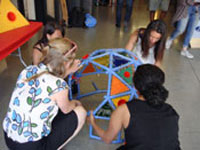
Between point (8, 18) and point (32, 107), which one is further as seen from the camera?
point (8, 18)

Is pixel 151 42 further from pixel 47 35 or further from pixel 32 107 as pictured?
pixel 32 107

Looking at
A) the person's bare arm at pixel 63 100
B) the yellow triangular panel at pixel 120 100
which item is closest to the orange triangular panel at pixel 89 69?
the yellow triangular panel at pixel 120 100

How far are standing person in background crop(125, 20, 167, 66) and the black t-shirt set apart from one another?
113cm

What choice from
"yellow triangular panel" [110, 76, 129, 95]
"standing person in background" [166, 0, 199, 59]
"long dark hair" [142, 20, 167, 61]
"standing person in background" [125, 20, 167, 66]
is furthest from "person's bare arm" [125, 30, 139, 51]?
"standing person in background" [166, 0, 199, 59]

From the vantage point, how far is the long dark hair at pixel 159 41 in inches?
83.9

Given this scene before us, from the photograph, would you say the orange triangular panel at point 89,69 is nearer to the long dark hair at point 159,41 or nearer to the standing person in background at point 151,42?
the standing person in background at point 151,42

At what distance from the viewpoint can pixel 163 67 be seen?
11.0 ft

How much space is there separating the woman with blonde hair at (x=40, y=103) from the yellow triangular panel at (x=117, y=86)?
1.53ft

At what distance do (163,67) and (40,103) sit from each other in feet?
8.04

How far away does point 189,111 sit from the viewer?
2.40 metres

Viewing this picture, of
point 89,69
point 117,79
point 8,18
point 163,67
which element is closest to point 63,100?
point 117,79

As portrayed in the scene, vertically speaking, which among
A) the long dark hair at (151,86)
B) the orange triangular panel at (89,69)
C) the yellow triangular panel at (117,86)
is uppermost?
the long dark hair at (151,86)

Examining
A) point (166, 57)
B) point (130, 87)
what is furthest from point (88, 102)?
point (166, 57)

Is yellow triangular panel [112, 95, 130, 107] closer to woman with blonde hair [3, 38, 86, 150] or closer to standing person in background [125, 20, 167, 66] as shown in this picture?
woman with blonde hair [3, 38, 86, 150]
